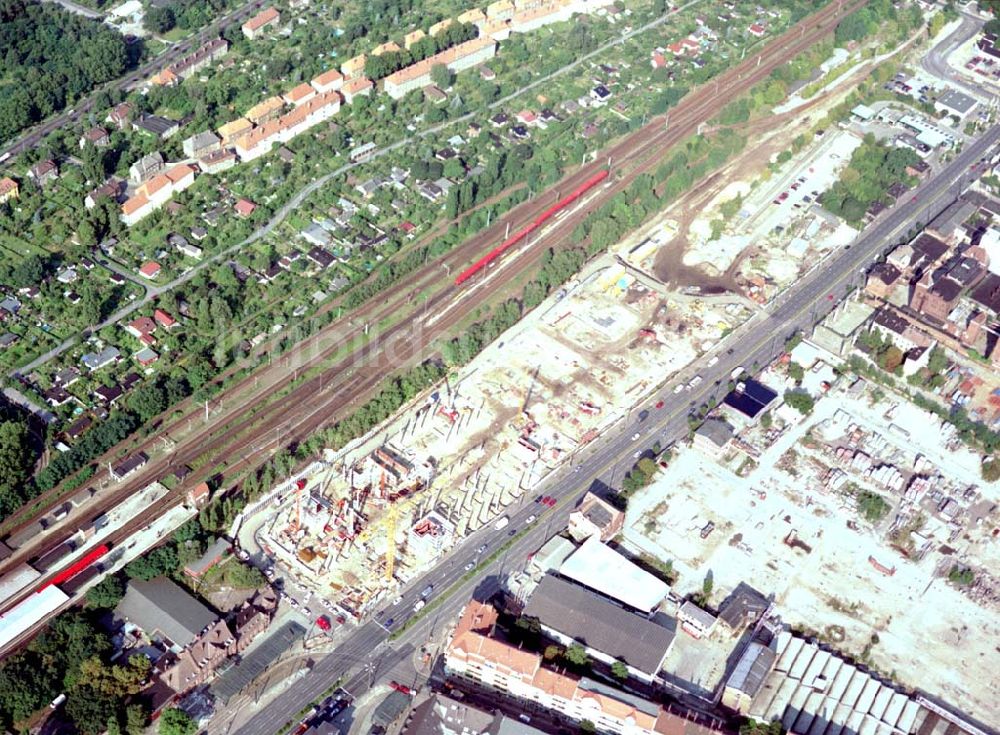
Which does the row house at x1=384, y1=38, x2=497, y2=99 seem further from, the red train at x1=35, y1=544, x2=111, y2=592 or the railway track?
the red train at x1=35, y1=544, x2=111, y2=592

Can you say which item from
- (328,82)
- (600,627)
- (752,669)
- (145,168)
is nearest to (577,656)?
(600,627)

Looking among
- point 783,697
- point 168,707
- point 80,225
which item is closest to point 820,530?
point 783,697

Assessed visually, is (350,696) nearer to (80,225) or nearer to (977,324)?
(80,225)

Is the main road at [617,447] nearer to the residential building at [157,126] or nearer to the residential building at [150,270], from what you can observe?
the residential building at [150,270]

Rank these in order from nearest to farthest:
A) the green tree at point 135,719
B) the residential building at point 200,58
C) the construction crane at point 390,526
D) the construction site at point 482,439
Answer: the green tree at point 135,719
the construction crane at point 390,526
the construction site at point 482,439
the residential building at point 200,58

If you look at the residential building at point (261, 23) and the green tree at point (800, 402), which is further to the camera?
the residential building at point (261, 23)

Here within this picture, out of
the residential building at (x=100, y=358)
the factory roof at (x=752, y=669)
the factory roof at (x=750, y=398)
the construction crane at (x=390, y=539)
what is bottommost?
the factory roof at (x=752, y=669)

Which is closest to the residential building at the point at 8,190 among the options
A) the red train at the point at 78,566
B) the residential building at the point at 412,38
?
the red train at the point at 78,566

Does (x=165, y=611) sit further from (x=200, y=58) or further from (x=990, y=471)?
(x=200, y=58)

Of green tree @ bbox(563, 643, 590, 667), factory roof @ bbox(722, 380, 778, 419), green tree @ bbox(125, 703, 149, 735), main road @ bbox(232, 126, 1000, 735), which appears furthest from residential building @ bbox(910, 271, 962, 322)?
green tree @ bbox(125, 703, 149, 735)
